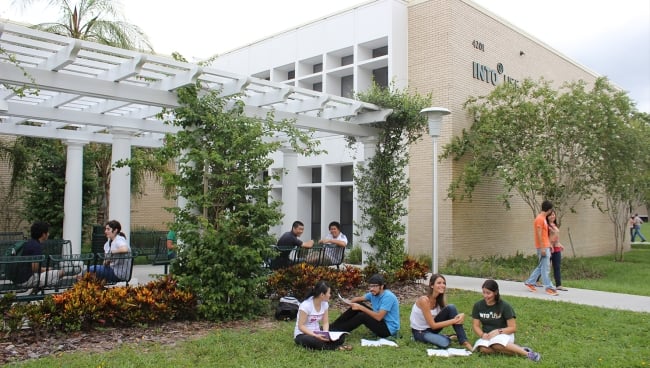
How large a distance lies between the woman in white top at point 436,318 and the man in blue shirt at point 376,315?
0.91ft

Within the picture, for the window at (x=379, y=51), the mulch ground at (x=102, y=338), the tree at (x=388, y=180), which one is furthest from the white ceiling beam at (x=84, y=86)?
the window at (x=379, y=51)

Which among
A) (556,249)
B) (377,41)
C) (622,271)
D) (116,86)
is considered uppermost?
(377,41)

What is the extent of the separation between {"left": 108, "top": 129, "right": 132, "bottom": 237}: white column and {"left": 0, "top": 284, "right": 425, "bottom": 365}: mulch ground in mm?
4663

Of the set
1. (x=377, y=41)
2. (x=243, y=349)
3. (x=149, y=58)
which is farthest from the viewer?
(x=377, y=41)

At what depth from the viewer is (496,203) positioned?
1727cm

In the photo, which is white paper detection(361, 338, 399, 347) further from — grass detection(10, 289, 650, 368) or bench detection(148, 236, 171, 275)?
bench detection(148, 236, 171, 275)

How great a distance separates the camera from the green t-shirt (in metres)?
6.21

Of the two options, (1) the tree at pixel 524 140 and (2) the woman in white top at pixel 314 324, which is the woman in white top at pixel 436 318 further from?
(1) the tree at pixel 524 140

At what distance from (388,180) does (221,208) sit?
4.29 meters

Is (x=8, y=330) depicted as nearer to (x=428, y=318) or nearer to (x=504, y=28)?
(x=428, y=318)

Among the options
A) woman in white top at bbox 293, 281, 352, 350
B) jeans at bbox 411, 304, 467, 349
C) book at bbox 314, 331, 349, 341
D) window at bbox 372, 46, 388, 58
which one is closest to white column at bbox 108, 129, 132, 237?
woman in white top at bbox 293, 281, 352, 350

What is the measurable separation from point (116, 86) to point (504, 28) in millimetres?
13848

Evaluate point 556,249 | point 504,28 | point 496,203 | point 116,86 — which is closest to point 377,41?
point 504,28

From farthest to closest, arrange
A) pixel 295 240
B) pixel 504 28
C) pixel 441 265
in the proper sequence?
1. pixel 504 28
2. pixel 441 265
3. pixel 295 240
